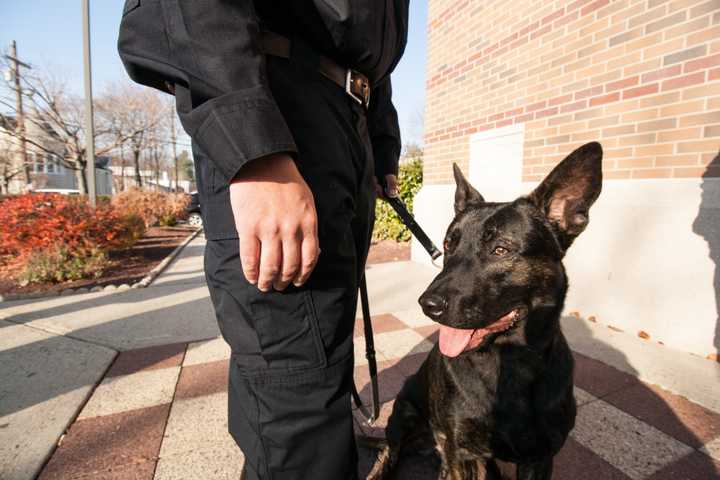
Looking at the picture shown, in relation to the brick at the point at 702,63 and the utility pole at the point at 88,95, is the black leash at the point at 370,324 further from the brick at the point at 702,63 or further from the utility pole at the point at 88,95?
the utility pole at the point at 88,95

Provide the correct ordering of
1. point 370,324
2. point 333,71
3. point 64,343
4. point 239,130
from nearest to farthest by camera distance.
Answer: point 239,130, point 333,71, point 370,324, point 64,343

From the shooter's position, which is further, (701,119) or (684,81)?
(684,81)

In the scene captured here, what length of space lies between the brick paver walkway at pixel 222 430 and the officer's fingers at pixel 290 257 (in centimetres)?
148

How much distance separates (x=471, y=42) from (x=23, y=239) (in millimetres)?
8199

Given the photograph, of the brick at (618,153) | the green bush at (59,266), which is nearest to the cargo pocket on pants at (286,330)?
the brick at (618,153)

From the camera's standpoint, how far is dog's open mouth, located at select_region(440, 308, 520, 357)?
5.00 ft

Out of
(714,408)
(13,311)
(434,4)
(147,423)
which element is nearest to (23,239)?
(13,311)

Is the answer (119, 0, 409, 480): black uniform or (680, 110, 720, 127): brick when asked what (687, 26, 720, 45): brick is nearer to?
(680, 110, 720, 127): brick

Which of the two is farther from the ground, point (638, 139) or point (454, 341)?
point (638, 139)

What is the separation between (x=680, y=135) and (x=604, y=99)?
90 centimetres

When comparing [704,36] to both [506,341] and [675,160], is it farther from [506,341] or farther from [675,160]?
[506,341]

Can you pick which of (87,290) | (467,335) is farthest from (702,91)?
(87,290)

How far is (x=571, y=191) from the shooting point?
173 centimetres

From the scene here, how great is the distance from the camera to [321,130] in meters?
1.03
